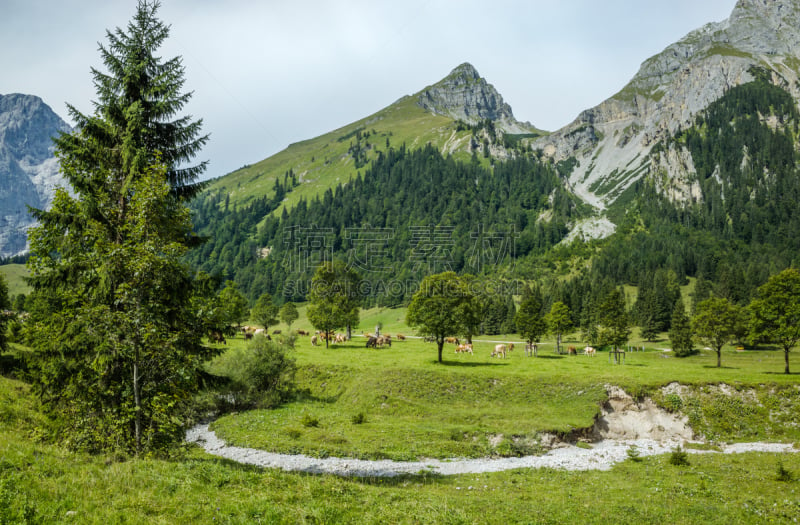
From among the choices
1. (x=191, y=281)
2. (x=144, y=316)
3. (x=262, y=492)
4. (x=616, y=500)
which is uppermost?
(x=191, y=281)

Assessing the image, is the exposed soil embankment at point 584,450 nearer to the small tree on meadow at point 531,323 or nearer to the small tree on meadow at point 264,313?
the small tree on meadow at point 531,323

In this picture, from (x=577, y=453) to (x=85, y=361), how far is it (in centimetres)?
3177

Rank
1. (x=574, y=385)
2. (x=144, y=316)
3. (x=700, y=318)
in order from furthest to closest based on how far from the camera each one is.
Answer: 1. (x=700, y=318)
2. (x=574, y=385)
3. (x=144, y=316)

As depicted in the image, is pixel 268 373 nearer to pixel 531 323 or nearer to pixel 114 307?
pixel 114 307

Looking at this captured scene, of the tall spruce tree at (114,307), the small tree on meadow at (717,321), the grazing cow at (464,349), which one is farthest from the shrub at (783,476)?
the small tree on meadow at (717,321)

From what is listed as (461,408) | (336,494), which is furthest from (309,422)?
(336,494)

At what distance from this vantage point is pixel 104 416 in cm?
1519

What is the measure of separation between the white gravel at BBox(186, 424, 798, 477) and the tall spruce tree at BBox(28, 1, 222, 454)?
1013cm

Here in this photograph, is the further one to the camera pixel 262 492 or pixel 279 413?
pixel 279 413

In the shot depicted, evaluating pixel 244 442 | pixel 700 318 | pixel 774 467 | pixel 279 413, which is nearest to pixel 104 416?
pixel 244 442

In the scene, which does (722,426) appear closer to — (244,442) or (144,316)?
(244,442)

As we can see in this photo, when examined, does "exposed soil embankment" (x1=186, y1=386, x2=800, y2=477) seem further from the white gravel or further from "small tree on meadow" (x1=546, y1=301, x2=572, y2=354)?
"small tree on meadow" (x1=546, y1=301, x2=572, y2=354)

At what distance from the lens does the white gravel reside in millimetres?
24969

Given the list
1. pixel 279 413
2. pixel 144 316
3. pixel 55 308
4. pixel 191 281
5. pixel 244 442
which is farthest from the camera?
pixel 279 413
